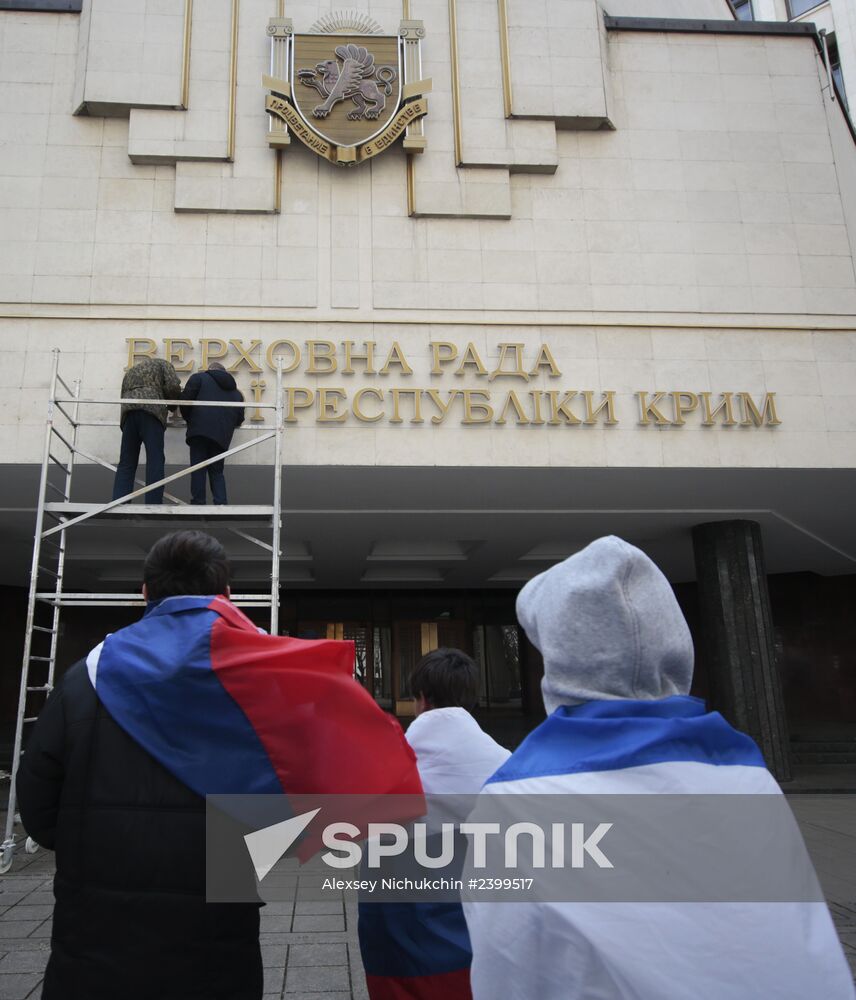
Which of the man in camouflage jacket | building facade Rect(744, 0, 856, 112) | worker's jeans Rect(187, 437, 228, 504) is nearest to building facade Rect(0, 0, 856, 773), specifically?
worker's jeans Rect(187, 437, 228, 504)

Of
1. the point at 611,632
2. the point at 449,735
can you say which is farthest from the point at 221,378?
the point at 611,632

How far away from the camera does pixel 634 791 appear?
1.21 metres

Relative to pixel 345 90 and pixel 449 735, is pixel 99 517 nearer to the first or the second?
pixel 449 735

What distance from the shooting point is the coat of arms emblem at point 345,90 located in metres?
8.89

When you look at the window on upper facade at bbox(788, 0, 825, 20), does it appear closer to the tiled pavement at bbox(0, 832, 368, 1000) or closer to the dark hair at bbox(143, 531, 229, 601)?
the tiled pavement at bbox(0, 832, 368, 1000)

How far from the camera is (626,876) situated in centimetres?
118

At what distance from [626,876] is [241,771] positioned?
90 centimetres

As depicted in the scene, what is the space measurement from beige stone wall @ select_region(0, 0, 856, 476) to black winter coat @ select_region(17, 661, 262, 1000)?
662cm

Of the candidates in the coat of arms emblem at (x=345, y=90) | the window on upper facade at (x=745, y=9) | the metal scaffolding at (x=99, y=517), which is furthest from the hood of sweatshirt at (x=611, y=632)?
the window on upper facade at (x=745, y=9)

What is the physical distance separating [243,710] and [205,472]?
596 cm

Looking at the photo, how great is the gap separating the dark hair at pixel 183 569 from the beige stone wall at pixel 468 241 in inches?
249

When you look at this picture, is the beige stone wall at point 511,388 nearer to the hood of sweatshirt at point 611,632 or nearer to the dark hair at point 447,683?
the dark hair at point 447,683

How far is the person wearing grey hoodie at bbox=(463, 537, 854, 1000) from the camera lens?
3.61 ft

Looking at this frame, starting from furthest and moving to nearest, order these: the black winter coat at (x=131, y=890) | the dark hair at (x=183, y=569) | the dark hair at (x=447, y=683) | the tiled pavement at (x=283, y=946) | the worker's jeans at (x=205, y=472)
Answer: the worker's jeans at (x=205, y=472) → the tiled pavement at (x=283, y=946) → the dark hair at (x=447, y=683) → the dark hair at (x=183, y=569) → the black winter coat at (x=131, y=890)
